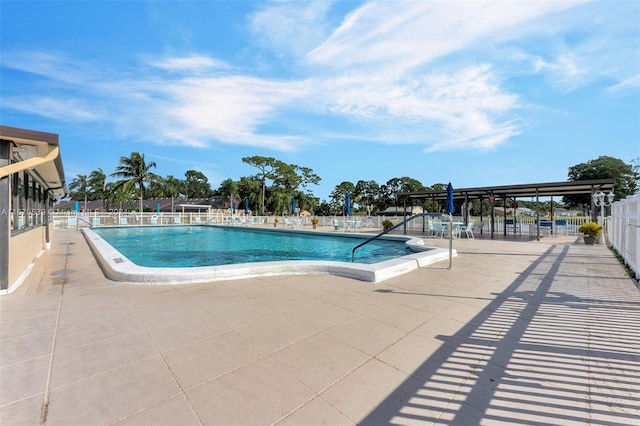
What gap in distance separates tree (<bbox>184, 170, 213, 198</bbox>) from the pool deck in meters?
71.6

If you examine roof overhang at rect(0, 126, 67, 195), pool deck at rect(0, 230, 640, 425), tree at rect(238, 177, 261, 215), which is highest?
tree at rect(238, 177, 261, 215)

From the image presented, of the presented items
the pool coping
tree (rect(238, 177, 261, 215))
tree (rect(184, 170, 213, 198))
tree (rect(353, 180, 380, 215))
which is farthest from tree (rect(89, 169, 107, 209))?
the pool coping

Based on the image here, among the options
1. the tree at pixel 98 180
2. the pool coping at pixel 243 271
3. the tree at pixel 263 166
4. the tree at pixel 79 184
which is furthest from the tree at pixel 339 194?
the pool coping at pixel 243 271

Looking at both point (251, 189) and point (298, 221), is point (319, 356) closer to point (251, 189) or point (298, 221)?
point (298, 221)

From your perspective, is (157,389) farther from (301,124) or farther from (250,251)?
(301,124)

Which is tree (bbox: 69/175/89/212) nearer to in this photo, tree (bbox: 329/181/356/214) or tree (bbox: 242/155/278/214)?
tree (bbox: 242/155/278/214)

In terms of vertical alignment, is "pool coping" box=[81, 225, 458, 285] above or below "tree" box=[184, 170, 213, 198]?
below

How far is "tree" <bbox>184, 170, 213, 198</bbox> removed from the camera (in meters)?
70.4

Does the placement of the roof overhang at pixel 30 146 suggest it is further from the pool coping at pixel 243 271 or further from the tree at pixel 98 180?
the tree at pixel 98 180

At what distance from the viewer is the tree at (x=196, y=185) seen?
70.4 metres

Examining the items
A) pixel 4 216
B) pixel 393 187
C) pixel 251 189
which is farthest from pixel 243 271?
pixel 393 187

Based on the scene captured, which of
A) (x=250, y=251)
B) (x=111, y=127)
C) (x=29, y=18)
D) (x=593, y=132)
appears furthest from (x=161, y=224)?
(x=593, y=132)

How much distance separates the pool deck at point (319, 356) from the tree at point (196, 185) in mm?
71623

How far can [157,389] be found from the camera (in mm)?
1813
